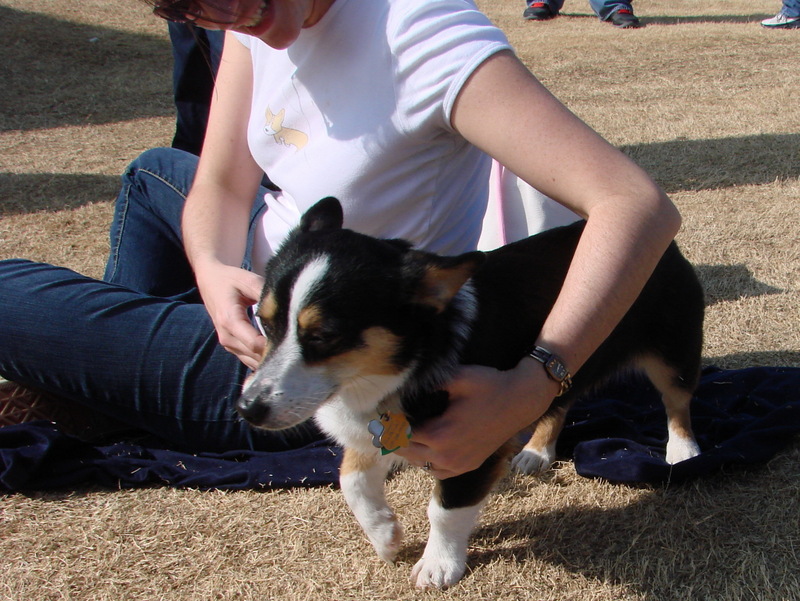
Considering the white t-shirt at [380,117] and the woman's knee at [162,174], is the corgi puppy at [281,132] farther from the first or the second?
the woman's knee at [162,174]

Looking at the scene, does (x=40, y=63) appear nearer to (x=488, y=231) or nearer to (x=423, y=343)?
(x=488, y=231)

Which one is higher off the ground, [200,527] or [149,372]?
[149,372]

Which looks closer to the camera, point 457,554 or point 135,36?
point 457,554

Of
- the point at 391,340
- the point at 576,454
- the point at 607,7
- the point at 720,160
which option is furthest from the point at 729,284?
the point at 607,7

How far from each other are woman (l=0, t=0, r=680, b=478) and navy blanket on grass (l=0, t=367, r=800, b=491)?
0.42ft

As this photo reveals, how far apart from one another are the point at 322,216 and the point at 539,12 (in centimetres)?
1090

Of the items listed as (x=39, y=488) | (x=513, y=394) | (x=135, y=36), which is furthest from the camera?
(x=135, y=36)

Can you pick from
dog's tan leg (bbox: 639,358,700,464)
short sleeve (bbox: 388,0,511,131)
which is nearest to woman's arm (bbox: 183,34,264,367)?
short sleeve (bbox: 388,0,511,131)

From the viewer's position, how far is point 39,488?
245 centimetres

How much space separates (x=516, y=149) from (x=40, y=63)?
30.8ft

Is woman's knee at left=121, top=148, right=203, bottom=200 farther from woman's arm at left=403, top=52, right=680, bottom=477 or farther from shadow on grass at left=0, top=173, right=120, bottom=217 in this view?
shadow on grass at left=0, top=173, right=120, bottom=217

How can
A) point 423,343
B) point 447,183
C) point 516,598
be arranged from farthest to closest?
1. point 447,183
2. point 516,598
3. point 423,343

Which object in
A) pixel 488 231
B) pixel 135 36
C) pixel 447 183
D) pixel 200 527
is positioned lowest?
pixel 135 36

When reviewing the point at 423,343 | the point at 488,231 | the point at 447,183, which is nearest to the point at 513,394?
the point at 423,343
